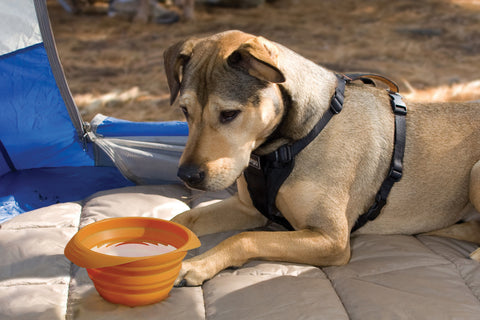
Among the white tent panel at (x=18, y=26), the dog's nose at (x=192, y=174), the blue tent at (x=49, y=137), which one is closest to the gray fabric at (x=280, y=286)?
the dog's nose at (x=192, y=174)

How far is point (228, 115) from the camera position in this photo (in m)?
2.53

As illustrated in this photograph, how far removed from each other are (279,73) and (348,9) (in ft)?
36.6

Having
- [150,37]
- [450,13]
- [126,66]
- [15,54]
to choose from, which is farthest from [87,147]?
[450,13]

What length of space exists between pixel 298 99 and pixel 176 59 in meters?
0.66

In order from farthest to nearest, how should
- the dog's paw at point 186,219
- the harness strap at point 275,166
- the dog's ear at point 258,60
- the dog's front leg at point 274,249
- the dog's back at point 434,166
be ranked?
the dog's paw at point 186,219 → the dog's back at point 434,166 → the harness strap at point 275,166 → the dog's front leg at point 274,249 → the dog's ear at point 258,60

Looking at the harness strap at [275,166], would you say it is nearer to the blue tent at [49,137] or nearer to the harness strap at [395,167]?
the harness strap at [395,167]

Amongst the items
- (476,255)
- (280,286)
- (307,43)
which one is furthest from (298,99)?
(307,43)

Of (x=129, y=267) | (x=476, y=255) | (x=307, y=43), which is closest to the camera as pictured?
(x=129, y=267)

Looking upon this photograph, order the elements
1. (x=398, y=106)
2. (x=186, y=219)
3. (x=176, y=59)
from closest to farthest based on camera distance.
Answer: (x=176, y=59) → (x=398, y=106) → (x=186, y=219)

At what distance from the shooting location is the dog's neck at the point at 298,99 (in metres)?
2.69

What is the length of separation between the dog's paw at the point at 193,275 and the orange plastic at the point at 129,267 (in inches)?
5.8

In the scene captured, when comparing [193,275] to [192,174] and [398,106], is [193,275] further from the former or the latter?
[398,106]

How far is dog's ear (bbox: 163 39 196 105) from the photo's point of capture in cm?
273

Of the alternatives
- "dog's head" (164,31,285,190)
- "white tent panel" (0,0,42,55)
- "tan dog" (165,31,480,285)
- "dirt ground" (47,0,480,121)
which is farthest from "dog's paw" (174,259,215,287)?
"dirt ground" (47,0,480,121)
